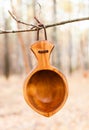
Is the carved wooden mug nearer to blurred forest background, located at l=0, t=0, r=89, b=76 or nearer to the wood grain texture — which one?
the wood grain texture

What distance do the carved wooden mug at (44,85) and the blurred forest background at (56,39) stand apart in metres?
5.43

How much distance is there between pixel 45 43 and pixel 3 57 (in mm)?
6923

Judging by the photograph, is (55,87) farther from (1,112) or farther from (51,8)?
(51,8)

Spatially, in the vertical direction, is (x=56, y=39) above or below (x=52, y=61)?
above

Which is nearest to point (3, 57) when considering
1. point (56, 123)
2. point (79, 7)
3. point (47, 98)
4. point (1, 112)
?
point (79, 7)

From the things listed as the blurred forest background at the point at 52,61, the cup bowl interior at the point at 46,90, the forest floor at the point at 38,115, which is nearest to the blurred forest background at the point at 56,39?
the blurred forest background at the point at 52,61

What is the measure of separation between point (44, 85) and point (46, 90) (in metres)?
0.02

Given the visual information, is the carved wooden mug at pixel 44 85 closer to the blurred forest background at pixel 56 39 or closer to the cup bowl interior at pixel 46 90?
the cup bowl interior at pixel 46 90

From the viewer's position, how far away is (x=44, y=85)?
1.12 metres

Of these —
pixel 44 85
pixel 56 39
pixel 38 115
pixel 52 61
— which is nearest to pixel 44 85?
pixel 44 85

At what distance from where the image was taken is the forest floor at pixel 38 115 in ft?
11.5

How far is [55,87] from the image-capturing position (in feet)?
3.65

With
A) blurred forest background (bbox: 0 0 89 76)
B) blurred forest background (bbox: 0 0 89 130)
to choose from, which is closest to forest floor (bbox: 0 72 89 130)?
blurred forest background (bbox: 0 0 89 130)

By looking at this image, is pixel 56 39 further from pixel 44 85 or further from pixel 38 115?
pixel 44 85
